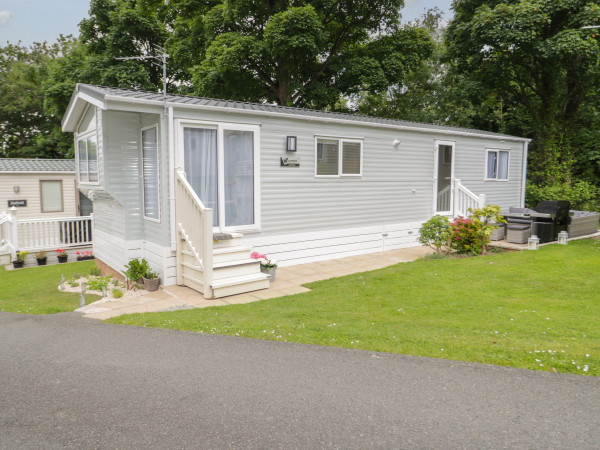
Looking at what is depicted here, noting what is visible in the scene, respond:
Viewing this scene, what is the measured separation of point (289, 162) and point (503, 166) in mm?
7870

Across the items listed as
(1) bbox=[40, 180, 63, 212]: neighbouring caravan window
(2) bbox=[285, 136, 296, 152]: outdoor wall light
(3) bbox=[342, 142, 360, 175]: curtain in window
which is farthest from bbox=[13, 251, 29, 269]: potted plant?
(3) bbox=[342, 142, 360, 175]: curtain in window

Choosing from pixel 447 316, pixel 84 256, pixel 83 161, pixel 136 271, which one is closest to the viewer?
pixel 447 316

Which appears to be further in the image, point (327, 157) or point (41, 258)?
point (41, 258)

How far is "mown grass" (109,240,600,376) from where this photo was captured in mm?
3719

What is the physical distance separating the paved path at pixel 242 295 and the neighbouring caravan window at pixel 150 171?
51.8 inches

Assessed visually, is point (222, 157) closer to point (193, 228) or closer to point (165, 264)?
point (193, 228)

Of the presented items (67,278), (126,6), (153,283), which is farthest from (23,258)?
(126,6)

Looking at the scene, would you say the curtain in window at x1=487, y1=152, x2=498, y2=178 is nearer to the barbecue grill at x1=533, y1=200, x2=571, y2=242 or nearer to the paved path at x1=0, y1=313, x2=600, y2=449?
the barbecue grill at x1=533, y1=200, x2=571, y2=242

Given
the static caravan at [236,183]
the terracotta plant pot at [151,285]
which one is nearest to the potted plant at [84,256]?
the static caravan at [236,183]

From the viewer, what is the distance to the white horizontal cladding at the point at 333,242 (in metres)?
7.77

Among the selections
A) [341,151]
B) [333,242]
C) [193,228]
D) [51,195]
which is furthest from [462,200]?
[51,195]

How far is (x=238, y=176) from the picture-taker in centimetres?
711

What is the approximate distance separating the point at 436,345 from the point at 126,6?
1970 cm

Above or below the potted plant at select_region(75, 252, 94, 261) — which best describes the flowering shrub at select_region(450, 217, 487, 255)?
above
